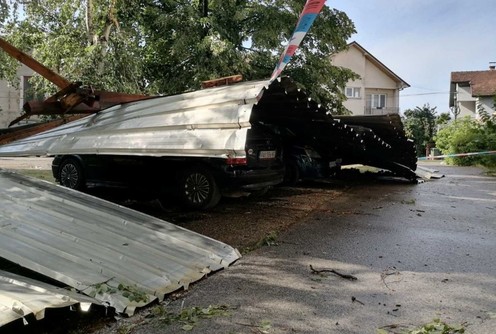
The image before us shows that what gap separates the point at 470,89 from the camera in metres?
43.8

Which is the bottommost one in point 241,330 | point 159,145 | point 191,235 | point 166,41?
point 241,330

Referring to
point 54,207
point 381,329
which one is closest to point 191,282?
point 381,329

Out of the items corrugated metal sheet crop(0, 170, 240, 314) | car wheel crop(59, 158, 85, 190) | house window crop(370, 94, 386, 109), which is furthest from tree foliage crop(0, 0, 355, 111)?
house window crop(370, 94, 386, 109)

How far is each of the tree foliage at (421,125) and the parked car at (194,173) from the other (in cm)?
3131

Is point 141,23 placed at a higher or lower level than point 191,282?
higher

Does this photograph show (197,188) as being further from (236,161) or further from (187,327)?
(187,327)

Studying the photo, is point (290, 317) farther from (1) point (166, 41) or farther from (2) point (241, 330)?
(1) point (166, 41)

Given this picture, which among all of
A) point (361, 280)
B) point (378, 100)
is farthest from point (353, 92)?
point (361, 280)

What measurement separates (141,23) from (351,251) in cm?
1501

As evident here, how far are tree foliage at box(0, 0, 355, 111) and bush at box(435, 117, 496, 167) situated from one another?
7409 mm

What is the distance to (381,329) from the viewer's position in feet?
11.2

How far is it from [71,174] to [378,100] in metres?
43.3

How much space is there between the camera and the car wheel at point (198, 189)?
25.9 feet

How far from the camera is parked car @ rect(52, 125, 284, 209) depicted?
309 inches
